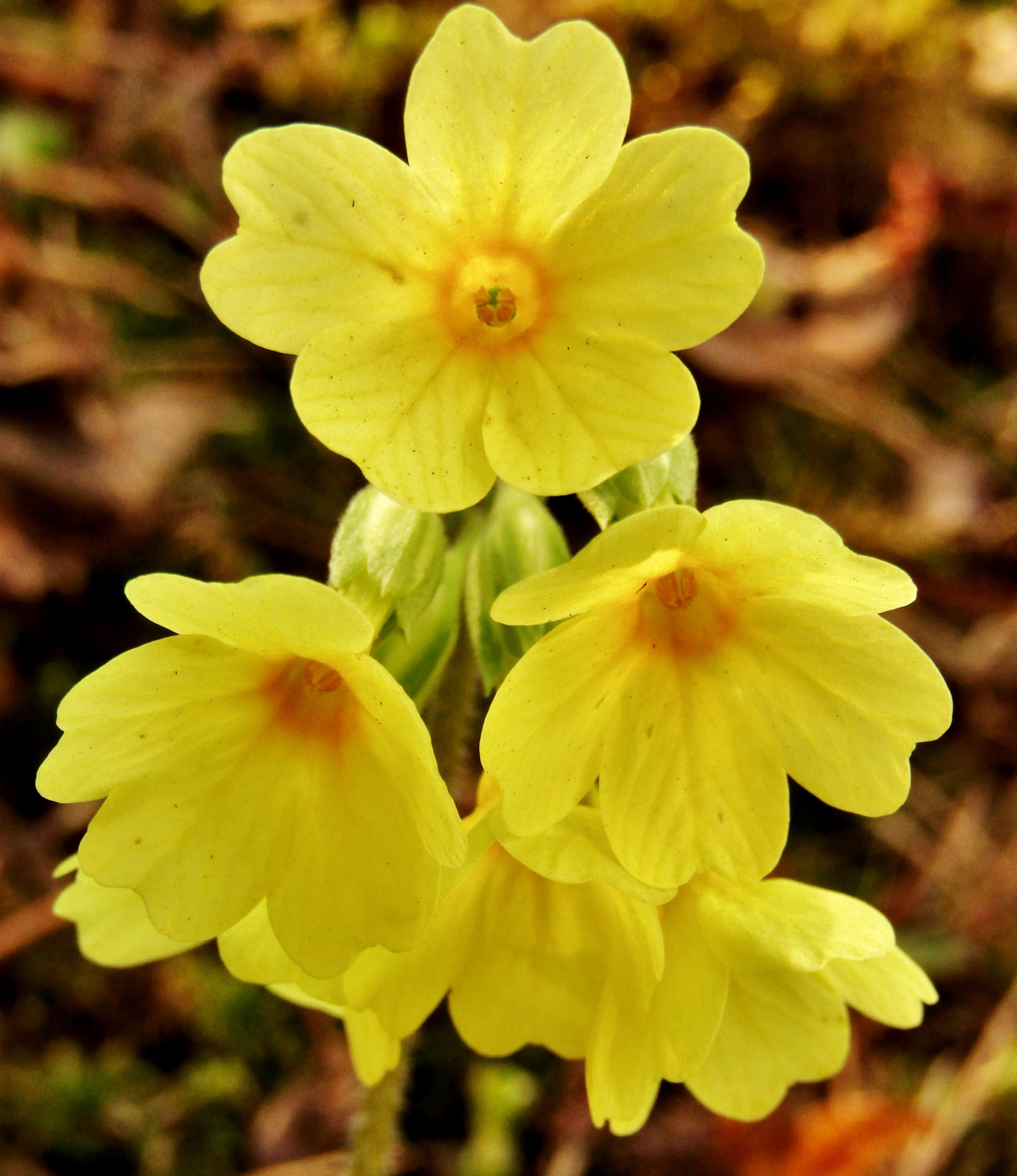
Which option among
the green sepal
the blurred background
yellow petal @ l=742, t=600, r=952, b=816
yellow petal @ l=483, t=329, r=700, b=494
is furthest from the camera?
the blurred background

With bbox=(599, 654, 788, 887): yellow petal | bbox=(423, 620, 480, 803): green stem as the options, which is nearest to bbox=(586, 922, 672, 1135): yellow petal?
bbox=(599, 654, 788, 887): yellow petal

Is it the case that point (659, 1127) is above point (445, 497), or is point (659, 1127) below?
below

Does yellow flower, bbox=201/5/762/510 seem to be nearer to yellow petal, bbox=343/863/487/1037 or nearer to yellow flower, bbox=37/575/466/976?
yellow flower, bbox=37/575/466/976

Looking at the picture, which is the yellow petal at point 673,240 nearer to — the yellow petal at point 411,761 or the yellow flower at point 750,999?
the yellow petal at point 411,761

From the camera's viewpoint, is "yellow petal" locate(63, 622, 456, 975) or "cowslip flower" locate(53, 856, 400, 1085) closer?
"yellow petal" locate(63, 622, 456, 975)

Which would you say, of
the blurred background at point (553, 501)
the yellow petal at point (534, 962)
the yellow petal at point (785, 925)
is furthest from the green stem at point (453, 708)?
the blurred background at point (553, 501)

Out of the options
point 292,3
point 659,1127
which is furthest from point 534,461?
point 292,3

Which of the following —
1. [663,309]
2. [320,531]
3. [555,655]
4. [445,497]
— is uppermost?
[663,309]

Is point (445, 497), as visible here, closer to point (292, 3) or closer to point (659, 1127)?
point (659, 1127)
